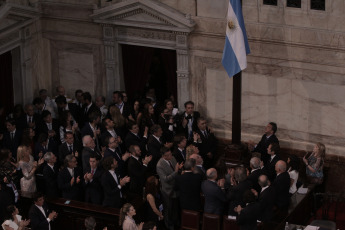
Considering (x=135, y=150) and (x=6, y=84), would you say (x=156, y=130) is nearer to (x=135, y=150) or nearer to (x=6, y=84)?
(x=135, y=150)

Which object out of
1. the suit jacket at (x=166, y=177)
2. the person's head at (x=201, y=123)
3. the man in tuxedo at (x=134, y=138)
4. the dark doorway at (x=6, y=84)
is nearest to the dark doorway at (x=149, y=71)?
the person's head at (x=201, y=123)

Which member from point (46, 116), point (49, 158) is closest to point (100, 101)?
point (46, 116)

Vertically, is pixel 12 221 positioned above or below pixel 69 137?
below

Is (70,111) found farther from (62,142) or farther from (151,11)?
(151,11)

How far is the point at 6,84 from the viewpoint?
18031mm

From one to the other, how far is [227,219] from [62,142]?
4655mm

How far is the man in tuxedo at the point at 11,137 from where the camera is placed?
16.4 meters

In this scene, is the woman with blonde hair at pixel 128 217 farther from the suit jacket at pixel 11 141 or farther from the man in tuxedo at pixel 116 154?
the suit jacket at pixel 11 141

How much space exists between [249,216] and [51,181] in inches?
152

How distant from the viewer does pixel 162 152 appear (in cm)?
1459

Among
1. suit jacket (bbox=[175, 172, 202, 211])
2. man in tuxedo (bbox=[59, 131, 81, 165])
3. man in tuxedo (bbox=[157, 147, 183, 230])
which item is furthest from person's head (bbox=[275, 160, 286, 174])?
man in tuxedo (bbox=[59, 131, 81, 165])

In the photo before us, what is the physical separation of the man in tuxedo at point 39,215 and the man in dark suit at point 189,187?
222 cm

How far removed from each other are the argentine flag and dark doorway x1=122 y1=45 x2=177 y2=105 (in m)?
2.43

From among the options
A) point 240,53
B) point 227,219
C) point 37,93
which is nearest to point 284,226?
point 227,219
